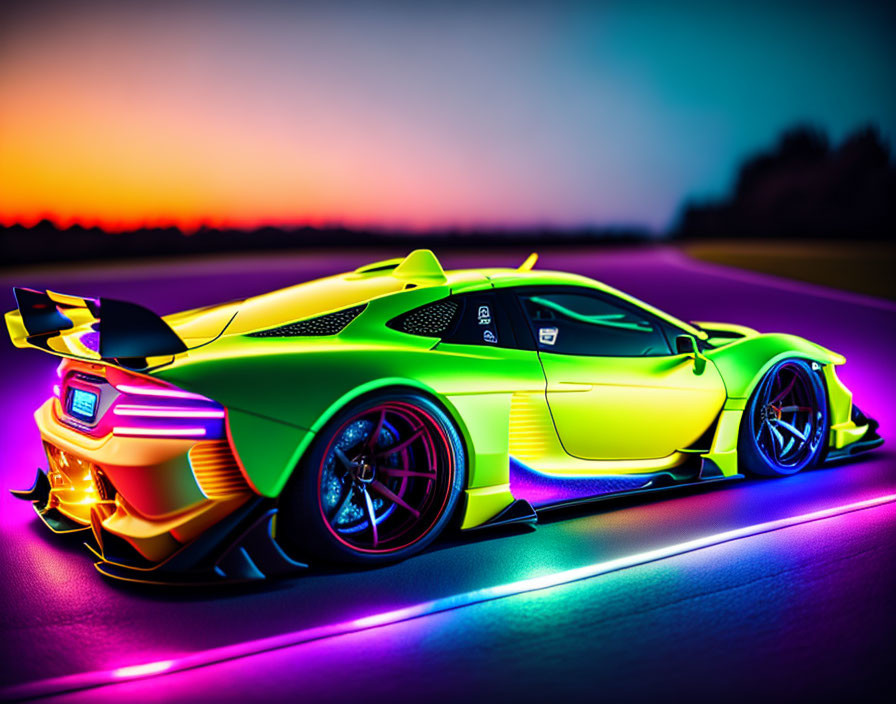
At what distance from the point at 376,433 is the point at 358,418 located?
130 mm

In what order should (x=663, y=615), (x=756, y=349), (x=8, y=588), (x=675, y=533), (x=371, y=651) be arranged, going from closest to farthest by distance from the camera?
(x=371, y=651) < (x=663, y=615) < (x=8, y=588) < (x=675, y=533) < (x=756, y=349)

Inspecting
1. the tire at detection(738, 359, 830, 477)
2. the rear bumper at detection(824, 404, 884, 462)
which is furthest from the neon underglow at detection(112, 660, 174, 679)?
the rear bumper at detection(824, 404, 884, 462)

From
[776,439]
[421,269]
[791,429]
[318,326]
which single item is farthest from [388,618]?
[791,429]

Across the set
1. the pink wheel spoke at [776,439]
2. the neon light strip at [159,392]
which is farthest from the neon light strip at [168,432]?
the pink wheel spoke at [776,439]

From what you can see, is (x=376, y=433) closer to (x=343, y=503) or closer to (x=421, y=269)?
(x=343, y=503)

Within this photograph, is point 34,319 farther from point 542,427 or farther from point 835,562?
point 835,562

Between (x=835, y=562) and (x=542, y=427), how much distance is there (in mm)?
1420

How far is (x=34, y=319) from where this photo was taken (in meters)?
4.38

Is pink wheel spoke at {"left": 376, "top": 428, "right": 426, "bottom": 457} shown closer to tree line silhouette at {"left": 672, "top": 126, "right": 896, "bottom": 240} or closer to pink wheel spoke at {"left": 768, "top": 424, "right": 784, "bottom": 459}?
pink wheel spoke at {"left": 768, "top": 424, "right": 784, "bottom": 459}

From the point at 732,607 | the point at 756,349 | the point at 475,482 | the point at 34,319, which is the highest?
the point at 34,319

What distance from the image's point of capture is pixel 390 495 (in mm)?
4215

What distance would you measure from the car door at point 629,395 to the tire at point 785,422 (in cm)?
34

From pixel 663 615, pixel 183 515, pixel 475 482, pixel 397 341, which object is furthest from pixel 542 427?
pixel 183 515

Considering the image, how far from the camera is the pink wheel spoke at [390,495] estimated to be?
4.18 m
